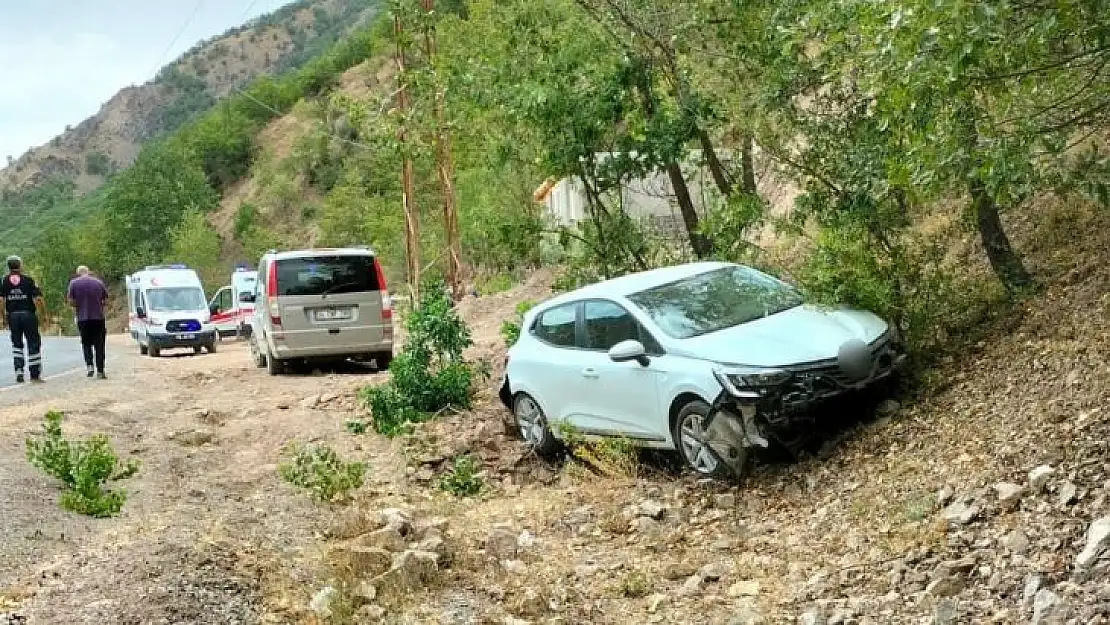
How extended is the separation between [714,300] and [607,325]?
92 cm

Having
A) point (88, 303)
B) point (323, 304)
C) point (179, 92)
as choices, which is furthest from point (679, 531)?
point (179, 92)

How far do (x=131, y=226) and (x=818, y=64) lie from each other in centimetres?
9163

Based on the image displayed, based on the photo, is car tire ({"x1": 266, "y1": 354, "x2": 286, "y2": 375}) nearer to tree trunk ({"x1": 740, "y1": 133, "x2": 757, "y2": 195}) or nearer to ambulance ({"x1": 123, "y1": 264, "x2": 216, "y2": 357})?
tree trunk ({"x1": 740, "y1": 133, "x2": 757, "y2": 195})

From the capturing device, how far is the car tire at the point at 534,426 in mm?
10211

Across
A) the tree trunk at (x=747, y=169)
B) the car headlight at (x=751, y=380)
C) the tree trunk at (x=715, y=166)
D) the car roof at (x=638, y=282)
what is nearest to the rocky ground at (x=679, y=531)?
the car headlight at (x=751, y=380)

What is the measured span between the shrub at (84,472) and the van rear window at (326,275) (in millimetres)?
7250

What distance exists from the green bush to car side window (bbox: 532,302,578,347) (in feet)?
7.08

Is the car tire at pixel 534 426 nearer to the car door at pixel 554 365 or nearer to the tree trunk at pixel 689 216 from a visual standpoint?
the car door at pixel 554 365

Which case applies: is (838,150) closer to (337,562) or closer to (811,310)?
(811,310)

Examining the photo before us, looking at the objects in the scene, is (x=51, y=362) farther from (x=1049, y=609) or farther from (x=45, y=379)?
(x=1049, y=609)

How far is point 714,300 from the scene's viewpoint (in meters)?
9.30

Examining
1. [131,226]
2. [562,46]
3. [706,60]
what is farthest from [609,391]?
[131,226]

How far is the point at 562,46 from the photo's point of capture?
12.6 meters

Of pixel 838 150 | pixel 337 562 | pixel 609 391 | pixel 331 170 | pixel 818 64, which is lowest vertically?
pixel 337 562
